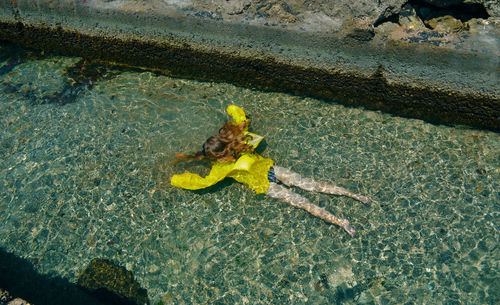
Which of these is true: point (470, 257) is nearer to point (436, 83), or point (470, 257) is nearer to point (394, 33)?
point (436, 83)

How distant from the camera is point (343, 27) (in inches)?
262

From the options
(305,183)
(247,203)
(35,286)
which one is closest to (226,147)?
(247,203)

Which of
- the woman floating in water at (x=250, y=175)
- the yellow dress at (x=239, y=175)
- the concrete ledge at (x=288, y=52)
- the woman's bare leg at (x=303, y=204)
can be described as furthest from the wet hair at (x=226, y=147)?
the concrete ledge at (x=288, y=52)

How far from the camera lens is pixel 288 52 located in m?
7.19

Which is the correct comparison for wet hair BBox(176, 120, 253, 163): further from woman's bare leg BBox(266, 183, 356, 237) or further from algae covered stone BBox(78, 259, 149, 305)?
algae covered stone BBox(78, 259, 149, 305)

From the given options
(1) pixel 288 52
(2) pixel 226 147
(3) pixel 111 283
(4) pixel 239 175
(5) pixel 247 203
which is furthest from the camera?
(1) pixel 288 52

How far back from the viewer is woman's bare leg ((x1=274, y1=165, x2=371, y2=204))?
5.94 meters

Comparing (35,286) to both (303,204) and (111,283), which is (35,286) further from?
(303,204)

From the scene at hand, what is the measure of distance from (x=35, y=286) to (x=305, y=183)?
15.5ft

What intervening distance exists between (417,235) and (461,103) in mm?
2869

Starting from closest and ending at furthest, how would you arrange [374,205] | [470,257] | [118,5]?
[470,257] → [374,205] → [118,5]

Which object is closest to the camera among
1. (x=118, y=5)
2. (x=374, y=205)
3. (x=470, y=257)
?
(x=470, y=257)

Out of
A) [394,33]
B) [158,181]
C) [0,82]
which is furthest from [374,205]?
[0,82]

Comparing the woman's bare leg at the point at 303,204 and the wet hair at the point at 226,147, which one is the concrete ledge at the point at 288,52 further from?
the woman's bare leg at the point at 303,204
